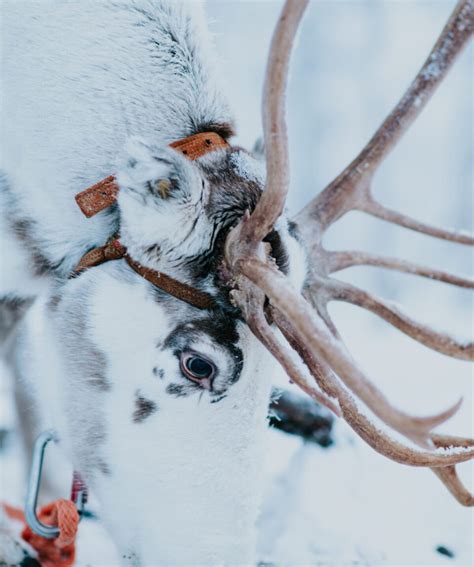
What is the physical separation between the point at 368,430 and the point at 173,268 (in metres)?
0.65

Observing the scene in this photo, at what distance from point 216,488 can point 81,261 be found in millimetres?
759

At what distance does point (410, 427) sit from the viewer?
149 centimetres

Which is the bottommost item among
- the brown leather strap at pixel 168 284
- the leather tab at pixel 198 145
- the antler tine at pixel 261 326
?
the brown leather strap at pixel 168 284

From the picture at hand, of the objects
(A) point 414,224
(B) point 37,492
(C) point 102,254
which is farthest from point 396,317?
(B) point 37,492

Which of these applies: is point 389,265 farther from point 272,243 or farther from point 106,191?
point 106,191

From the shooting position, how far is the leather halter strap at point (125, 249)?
1.90 meters

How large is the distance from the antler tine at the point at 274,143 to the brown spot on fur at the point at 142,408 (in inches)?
17.6

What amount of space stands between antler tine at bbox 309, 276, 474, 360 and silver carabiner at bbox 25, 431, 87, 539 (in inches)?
36.9

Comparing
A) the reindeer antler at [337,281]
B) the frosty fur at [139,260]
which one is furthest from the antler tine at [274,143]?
the frosty fur at [139,260]

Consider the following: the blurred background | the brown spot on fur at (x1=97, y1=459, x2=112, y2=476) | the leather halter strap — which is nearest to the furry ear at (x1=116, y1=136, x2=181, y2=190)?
the leather halter strap

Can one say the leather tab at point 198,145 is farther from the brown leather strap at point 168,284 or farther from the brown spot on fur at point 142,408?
the brown spot on fur at point 142,408

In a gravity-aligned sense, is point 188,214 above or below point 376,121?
above

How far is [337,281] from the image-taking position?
2.08 meters

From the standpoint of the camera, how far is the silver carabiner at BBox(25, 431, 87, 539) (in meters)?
2.09
